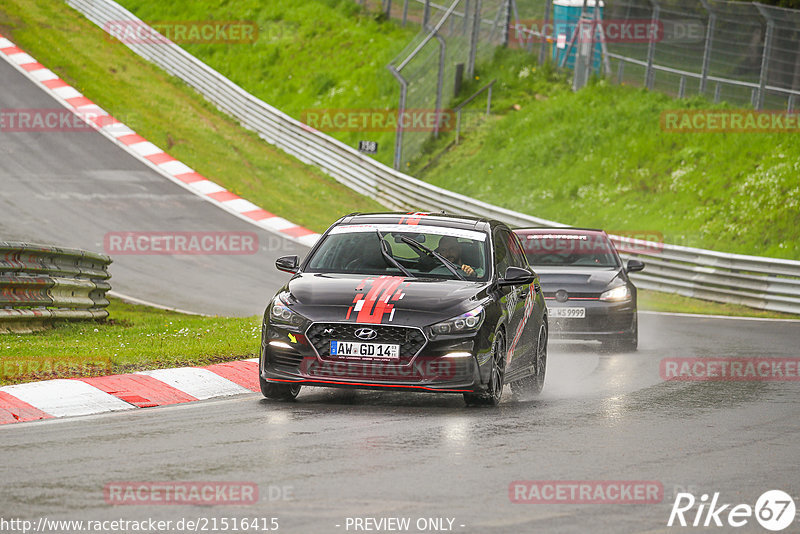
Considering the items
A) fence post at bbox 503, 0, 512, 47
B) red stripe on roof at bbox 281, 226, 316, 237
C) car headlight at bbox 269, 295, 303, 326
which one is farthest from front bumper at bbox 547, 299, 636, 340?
fence post at bbox 503, 0, 512, 47

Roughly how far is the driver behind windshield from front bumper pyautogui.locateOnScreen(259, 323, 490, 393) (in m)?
1.09

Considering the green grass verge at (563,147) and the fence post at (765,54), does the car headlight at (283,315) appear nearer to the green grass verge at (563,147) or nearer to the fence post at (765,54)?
the green grass verge at (563,147)

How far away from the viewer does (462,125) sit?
1383 inches

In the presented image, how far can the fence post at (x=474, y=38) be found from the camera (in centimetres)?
3459

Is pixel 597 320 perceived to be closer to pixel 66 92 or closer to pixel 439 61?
pixel 439 61

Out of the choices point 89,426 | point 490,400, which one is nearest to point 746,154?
point 490,400

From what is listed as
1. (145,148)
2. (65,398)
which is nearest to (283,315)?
(65,398)

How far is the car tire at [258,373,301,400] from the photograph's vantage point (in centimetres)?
1012

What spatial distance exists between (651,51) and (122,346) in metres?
20.7

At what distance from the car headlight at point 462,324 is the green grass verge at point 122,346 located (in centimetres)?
292

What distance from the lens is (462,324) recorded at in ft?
31.8

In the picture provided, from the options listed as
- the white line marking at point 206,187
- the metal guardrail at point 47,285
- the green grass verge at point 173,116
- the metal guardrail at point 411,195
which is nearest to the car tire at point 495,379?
the metal guardrail at point 47,285

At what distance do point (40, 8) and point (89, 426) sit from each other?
3666 centimetres

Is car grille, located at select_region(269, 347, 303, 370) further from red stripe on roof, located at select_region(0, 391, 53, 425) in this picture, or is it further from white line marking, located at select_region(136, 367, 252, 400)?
red stripe on roof, located at select_region(0, 391, 53, 425)
